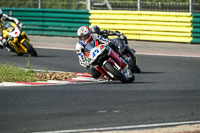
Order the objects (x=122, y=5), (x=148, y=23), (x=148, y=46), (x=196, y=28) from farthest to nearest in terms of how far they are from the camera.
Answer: (x=122, y=5)
(x=148, y=23)
(x=148, y=46)
(x=196, y=28)

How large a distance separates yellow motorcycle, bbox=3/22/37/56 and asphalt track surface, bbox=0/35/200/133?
5.29 m

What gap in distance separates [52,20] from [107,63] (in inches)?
509

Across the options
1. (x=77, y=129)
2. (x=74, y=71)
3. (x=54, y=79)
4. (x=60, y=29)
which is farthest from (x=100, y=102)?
(x=60, y=29)

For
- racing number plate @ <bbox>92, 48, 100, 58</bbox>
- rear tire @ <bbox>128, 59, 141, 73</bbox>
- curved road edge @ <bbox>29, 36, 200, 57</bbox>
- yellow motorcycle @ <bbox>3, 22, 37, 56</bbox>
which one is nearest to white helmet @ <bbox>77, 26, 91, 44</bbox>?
racing number plate @ <bbox>92, 48, 100, 58</bbox>

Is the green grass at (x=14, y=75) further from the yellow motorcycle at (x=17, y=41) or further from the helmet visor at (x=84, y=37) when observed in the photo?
the yellow motorcycle at (x=17, y=41)

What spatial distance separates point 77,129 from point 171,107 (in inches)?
86.7

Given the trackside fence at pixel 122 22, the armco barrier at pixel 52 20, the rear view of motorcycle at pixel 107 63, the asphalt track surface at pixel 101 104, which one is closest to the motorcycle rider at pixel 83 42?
the rear view of motorcycle at pixel 107 63

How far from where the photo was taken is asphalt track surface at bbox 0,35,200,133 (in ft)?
24.7

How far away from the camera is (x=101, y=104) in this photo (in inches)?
355

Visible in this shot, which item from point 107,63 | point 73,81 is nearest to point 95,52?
point 107,63

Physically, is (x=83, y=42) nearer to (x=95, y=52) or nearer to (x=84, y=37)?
(x=84, y=37)

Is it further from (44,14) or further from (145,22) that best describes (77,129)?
(44,14)

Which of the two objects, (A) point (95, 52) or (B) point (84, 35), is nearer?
(A) point (95, 52)

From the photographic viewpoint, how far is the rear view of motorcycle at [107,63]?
11.8 m
